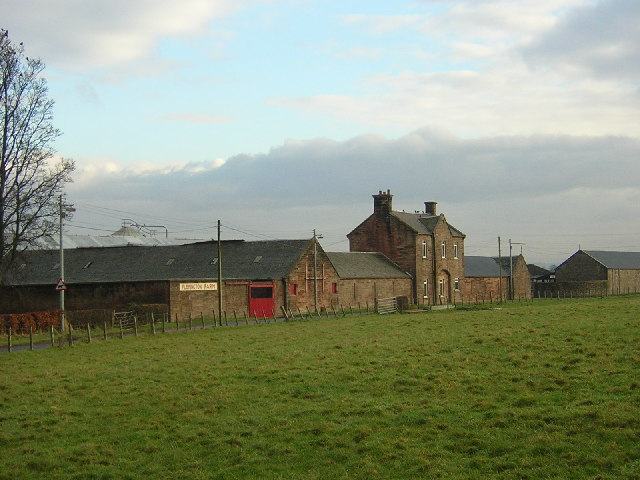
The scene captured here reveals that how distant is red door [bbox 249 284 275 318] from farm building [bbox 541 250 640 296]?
50.1 meters

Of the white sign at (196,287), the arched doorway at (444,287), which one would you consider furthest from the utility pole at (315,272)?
the arched doorway at (444,287)

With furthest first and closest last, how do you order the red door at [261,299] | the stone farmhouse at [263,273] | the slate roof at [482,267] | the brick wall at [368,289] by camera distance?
the slate roof at [482,267] < the brick wall at [368,289] < the red door at [261,299] < the stone farmhouse at [263,273]

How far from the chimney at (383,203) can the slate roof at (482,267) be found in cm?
1432

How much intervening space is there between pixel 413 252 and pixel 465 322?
120ft

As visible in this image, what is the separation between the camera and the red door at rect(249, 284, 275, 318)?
192ft

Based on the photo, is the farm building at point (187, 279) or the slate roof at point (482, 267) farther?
the slate roof at point (482, 267)

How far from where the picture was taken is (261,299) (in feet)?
194

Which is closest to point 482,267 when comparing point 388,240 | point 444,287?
point 444,287

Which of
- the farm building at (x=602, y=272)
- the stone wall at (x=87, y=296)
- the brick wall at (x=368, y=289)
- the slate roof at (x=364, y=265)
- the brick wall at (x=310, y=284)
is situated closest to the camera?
the stone wall at (x=87, y=296)

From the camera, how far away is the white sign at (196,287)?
176 feet

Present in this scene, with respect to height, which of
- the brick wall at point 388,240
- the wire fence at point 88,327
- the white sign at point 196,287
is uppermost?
the brick wall at point 388,240

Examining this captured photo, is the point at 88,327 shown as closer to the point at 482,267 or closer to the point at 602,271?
the point at 482,267

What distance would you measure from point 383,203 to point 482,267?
2127 centimetres

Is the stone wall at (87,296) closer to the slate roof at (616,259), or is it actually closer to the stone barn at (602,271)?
the stone barn at (602,271)
